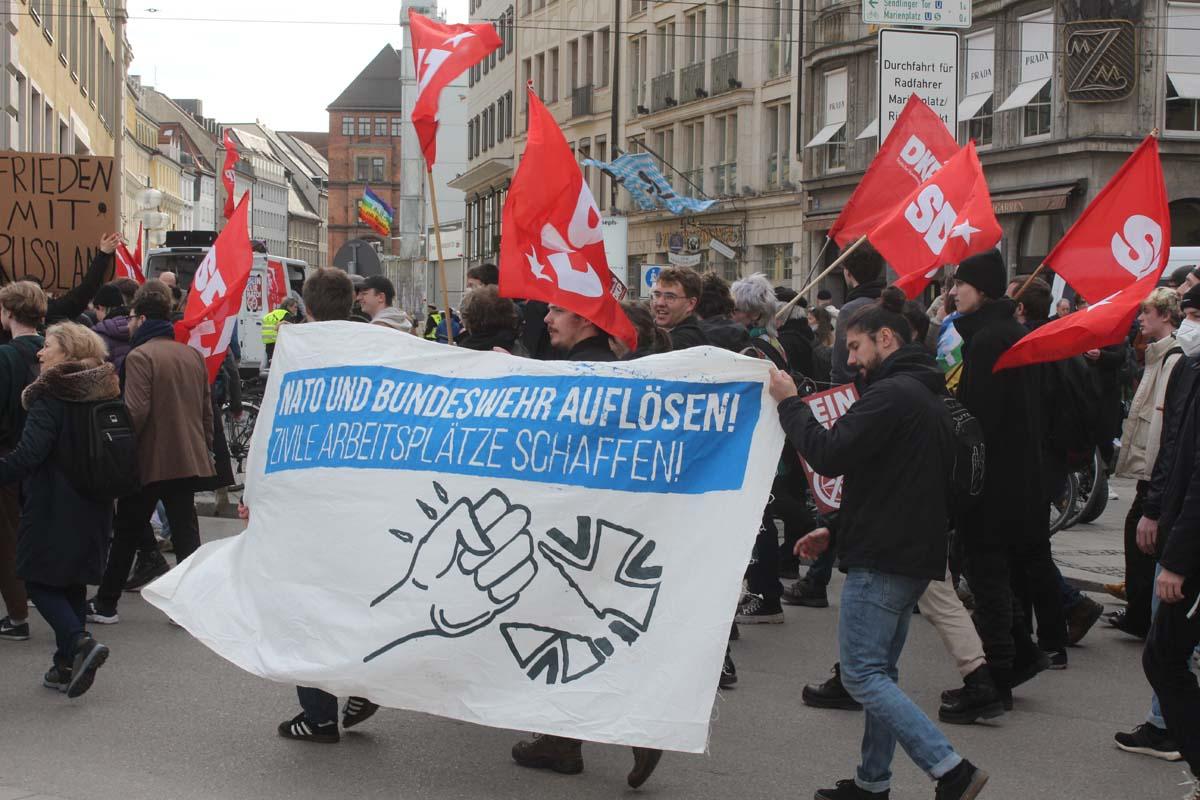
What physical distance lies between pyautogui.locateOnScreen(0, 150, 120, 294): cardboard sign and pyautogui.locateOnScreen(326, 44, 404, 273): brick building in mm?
140346

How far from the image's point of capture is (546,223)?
676 centimetres

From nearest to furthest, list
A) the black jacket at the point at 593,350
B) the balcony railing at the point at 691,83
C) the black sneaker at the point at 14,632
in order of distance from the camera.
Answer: the black jacket at the point at 593,350 < the black sneaker at the point at 14,632 < the balcony railing at the point at 691,83

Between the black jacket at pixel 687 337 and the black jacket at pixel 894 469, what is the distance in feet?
7.20

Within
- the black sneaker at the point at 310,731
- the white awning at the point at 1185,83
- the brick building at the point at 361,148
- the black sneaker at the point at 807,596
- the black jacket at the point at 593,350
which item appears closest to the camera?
the black jacket at the point at 593,350

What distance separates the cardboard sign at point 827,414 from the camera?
320 inches

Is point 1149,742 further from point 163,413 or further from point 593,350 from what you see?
point 163,413

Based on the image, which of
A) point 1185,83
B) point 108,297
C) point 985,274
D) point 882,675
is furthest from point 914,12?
point 1185,83

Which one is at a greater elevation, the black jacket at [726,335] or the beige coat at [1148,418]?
the black jacket at [726,335]

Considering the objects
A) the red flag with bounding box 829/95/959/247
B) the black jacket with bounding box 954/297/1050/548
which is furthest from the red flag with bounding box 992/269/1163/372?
the red flag with bounding box 829/95/959/247

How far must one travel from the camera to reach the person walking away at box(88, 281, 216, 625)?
8.66m

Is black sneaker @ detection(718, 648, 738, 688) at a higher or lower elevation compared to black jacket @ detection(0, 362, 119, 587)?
lower

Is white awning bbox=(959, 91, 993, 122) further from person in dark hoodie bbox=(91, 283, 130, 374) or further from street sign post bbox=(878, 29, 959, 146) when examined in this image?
person in dark hoodie bbox=(91, 283, 130, 374)

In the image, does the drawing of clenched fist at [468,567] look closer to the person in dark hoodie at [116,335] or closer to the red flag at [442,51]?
the red flag at [442,51]

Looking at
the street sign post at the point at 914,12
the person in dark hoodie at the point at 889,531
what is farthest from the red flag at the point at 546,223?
→ the street sign post at the point at 914,12
